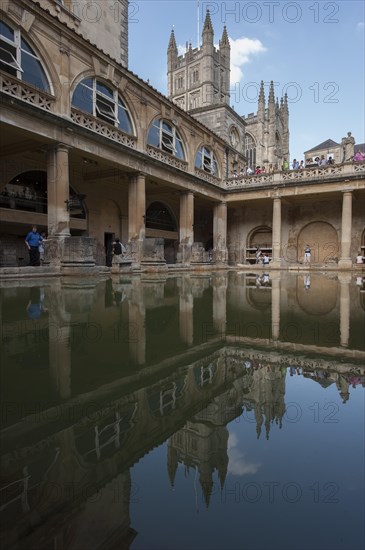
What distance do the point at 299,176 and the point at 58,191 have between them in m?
16.1

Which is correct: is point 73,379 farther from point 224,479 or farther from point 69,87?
point 69,87

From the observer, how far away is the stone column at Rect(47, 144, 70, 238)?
490 inches

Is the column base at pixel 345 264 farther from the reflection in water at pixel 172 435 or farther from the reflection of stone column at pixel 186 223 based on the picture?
the reflection in water at pixel 172 435

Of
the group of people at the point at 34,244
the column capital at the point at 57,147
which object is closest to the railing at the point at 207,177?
the column capital at the point at 57,147

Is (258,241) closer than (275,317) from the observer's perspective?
No

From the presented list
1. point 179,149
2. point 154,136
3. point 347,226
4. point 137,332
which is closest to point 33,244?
point 137,332

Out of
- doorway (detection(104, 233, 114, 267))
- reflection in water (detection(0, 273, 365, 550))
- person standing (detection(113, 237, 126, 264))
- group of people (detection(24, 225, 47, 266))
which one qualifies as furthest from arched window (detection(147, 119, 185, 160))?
reflection in water (detection(0, 273, 365, 550))

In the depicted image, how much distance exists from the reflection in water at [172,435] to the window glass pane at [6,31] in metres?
12.2

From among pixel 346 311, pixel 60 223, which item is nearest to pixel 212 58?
pixel 60 223

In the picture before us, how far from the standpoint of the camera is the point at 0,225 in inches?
617

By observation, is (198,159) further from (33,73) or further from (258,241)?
(33,73)

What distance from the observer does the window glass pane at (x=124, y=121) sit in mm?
16297

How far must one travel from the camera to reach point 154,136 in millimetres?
18703

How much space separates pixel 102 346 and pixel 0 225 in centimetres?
1509
